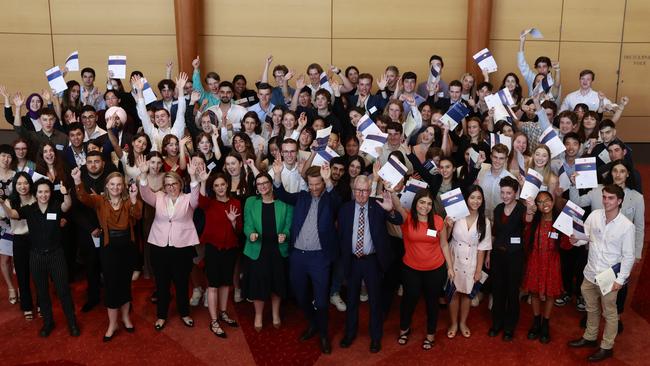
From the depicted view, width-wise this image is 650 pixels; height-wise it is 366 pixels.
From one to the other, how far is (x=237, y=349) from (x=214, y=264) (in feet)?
2.39

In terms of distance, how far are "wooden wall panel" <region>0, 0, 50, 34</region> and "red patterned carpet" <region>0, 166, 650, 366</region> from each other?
565 cm

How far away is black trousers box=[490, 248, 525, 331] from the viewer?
4.50m

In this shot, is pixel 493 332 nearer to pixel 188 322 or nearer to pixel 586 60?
pixel 188 322

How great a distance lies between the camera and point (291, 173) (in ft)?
16.4

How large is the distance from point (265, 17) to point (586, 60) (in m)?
5.47

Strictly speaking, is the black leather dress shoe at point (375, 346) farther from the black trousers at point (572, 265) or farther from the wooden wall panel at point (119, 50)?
the wooden wall panel at point (119, 50)

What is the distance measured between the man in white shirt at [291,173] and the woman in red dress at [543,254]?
6.40 ft

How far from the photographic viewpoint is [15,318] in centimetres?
500

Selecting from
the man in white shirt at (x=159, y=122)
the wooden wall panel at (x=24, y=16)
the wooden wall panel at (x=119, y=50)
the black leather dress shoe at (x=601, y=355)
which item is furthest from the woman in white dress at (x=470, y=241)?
the wooden wall panel at (x=24, y=16)

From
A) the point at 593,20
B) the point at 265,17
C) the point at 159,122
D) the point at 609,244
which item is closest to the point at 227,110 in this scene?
the point at 159,122

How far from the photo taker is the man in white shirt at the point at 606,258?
4.07 metres

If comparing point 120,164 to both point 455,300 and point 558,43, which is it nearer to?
point 455,300

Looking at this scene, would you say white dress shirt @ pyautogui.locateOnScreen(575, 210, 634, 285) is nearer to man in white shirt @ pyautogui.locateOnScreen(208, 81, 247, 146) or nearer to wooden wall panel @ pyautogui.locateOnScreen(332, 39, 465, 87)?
man in white shirt @ pyautogui.locateOnScreen(208, 81, 247, 146)

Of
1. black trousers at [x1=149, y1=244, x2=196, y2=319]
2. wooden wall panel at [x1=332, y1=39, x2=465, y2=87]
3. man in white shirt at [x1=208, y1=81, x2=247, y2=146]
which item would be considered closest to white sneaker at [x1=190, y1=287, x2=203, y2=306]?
black trousers at [x1=149, y1=244, x2=196, y2=319]
